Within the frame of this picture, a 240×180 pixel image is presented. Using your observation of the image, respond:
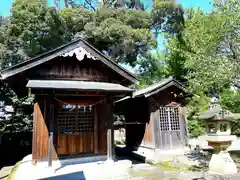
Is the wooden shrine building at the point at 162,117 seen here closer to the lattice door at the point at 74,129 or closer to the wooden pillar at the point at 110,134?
the wooden pillar at the point at 110,134

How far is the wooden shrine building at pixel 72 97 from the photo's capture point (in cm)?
794

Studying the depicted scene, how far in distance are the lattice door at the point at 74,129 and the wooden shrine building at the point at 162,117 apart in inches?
135

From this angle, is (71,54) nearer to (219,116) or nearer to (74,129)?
(74,129)

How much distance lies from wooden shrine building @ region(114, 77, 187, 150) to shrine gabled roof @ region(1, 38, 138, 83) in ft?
8.57

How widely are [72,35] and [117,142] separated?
11.5 m

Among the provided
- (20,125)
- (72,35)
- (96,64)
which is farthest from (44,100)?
(72,35)

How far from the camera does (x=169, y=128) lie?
11.6 metres

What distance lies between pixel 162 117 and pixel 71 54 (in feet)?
20.8

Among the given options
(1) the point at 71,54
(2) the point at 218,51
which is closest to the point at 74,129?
(1) the point at 71,54

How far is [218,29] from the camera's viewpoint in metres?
8.98

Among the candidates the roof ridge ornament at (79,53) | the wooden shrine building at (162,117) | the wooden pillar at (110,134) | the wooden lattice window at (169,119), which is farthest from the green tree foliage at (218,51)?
the roof ridge ornament at (79,53)

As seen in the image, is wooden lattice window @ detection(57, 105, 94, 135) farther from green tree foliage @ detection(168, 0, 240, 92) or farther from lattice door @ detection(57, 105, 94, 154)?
green tree foliage @ detection(168, 0, 240, 92)

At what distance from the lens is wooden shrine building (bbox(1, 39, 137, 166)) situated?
7.94 m

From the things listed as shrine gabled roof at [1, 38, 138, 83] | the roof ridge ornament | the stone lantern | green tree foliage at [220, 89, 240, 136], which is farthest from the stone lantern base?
green tree foliage at [220, 89, 240, 136]
